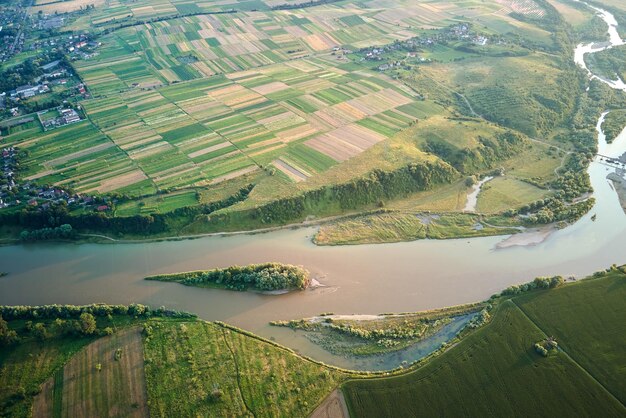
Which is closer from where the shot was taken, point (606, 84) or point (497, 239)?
point (497, 239)

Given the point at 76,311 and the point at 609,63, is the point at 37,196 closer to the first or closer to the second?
the point at 76,311

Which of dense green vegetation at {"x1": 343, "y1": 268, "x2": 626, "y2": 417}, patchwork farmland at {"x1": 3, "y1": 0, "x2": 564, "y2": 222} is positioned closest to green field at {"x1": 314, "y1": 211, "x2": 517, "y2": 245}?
patchwork farmland at {"x1": 3, "y1": 0, "x2": 564, "y2": 222}

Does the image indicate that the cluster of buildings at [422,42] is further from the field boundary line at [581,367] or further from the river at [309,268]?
the field boundary line at [581,367]

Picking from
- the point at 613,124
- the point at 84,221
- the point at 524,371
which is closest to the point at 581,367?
the point at 524,371

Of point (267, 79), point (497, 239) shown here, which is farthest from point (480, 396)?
point (267, 79)

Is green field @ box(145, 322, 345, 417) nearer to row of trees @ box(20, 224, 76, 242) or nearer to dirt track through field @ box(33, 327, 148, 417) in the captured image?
dirt track through field @ box(33, 327, 148, 417)

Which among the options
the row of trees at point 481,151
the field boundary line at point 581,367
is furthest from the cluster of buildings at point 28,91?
the field boundary line at point 581,367

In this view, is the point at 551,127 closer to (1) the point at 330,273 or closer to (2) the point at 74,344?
(1) the point at 330,273
